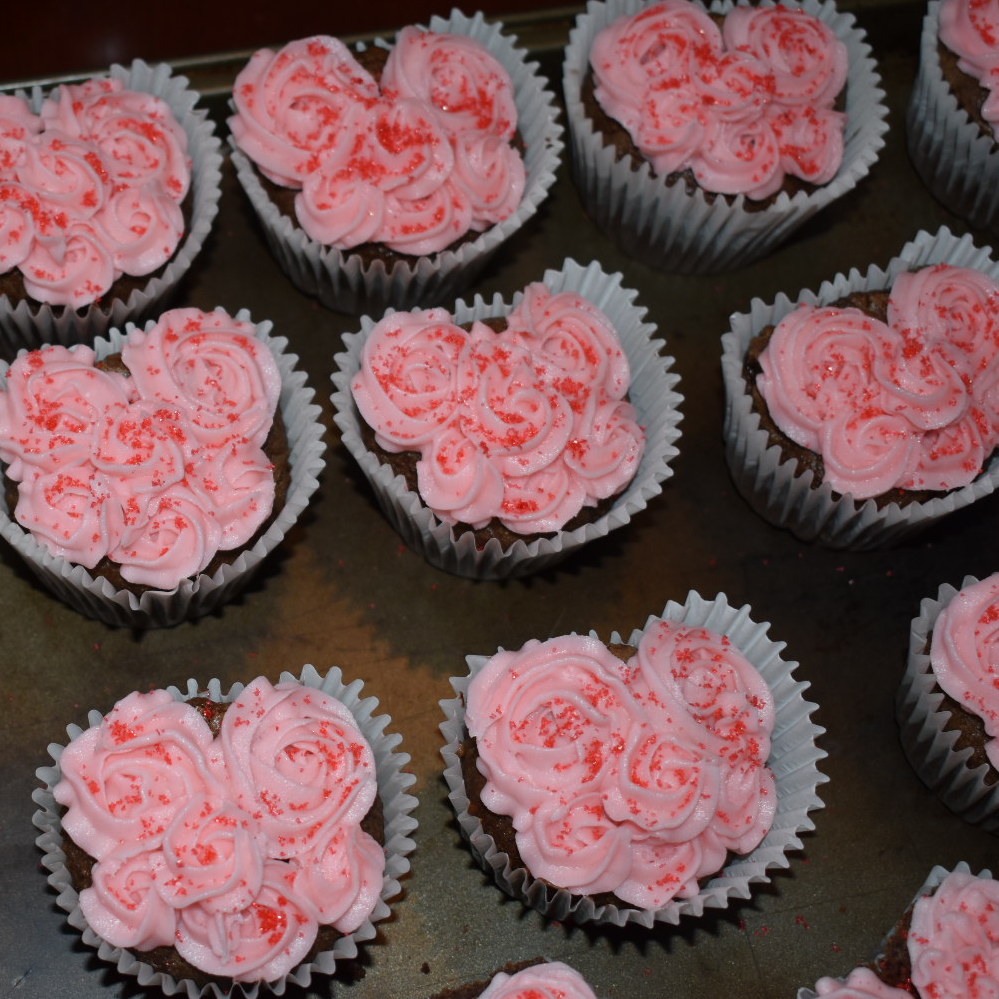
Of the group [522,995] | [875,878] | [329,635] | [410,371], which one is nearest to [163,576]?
[329,635]

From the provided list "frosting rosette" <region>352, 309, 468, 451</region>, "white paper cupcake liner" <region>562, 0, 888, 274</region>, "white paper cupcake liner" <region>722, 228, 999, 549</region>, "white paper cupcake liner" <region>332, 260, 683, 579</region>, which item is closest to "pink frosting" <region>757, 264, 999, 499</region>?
"white paper cupcake liner" <region>722, 228, 999, 549</region>

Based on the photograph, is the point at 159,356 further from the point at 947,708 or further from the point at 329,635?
the point at 947,708

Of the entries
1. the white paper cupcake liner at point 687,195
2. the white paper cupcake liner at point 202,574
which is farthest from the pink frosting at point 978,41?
the white paper cupcake liner at point 202,574

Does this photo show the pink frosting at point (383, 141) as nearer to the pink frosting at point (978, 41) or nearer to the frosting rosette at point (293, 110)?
the frosting rosette at point (293, 110)

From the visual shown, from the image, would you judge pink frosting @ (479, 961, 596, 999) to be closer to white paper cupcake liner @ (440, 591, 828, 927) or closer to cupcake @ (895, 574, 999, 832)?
white paper cupcake liner @ (440, 591, 828, 927)

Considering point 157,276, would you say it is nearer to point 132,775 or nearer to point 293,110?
point 293,110

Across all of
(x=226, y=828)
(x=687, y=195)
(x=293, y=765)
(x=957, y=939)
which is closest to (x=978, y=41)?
(x=687, y=195)
